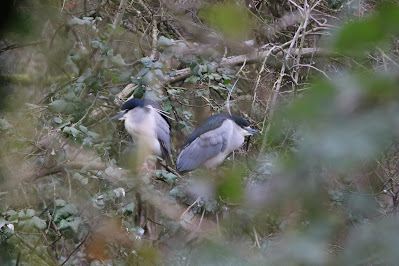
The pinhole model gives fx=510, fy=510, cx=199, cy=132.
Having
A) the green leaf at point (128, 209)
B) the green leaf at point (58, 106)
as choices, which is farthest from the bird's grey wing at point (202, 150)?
the green leaf at point (58, 106)

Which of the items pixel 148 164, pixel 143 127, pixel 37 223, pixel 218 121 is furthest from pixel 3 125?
pixel 218 121

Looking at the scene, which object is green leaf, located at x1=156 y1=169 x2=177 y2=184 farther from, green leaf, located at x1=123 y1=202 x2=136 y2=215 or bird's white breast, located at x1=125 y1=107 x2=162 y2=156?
bird's white breast, located at x1=125 y1=107 x2=162 y2=156

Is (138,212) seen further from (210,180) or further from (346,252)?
(346,252)

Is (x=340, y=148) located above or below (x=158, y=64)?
above

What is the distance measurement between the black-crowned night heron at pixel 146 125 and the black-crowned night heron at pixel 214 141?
0.21m

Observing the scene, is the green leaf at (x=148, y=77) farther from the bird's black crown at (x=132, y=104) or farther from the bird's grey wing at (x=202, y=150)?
the bird's grey wing at (x=202, y=150)

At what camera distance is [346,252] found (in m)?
0.64

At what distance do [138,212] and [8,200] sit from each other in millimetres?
1293

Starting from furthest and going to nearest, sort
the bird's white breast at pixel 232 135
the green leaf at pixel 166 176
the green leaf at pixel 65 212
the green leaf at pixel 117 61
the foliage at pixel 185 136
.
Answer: the bird's white breast at pixel 232 135 → the green leaf at pixel 166 176 → the green leaf at pixel 117 61 → the green leaf at pixel 65 212 → the foliage at pixel 185 136

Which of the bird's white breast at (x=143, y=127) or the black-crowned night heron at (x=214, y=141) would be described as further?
the black-crowned night heron at (x=214, y=141)

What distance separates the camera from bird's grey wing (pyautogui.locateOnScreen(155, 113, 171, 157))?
410cm

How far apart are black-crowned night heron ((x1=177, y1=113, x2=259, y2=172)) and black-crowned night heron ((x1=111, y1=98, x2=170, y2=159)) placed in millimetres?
212

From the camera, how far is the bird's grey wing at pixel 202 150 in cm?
411

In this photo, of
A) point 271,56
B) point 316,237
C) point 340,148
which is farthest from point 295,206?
point 271,56
